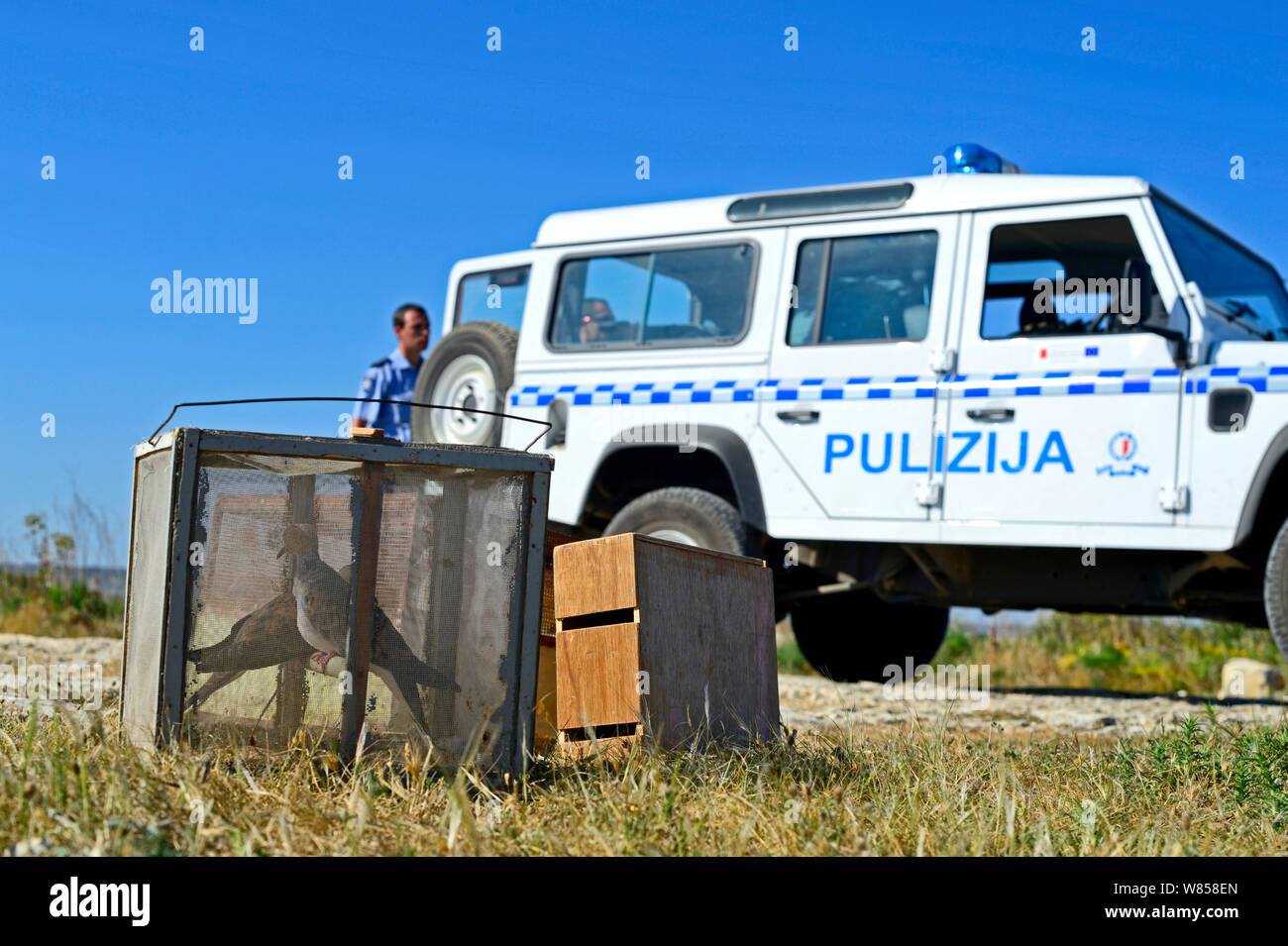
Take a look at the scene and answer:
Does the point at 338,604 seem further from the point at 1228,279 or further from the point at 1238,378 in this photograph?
the point at 1228,279

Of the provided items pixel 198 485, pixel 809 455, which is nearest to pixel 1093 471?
pixel 809 455

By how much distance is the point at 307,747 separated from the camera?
3.16 metres

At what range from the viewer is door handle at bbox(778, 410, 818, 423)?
20.0ft

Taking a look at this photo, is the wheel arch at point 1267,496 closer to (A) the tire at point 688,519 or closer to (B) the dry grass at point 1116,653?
(A) the tire at point 688,519

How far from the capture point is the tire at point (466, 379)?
7.04 m

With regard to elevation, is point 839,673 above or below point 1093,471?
below

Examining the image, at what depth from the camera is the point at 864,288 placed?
20.4ft

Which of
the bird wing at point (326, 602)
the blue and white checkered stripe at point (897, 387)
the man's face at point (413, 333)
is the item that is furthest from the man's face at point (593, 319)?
the bird wing at point (326, 602)

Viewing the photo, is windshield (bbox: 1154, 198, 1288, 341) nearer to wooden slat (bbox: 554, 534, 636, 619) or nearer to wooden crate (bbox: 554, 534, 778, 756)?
wooden crate (bbox: 554, 534, 778, 756)

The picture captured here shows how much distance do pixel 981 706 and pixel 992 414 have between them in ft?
5.84

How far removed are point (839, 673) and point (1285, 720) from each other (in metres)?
3.28

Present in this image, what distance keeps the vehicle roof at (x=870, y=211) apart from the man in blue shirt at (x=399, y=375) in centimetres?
108

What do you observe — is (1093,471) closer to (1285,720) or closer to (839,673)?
(1285,720)
